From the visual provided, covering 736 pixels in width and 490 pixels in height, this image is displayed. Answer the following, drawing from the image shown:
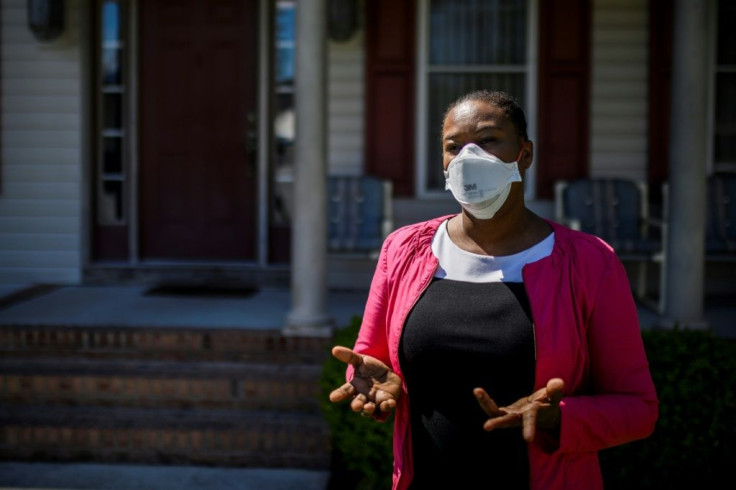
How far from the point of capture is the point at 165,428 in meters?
4.48

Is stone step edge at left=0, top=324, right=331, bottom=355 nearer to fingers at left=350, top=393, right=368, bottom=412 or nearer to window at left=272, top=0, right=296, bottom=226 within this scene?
window at left=272, top=0, right=296, bottom=226

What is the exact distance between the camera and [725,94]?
6.80 m

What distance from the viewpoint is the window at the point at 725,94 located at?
22.1 ft

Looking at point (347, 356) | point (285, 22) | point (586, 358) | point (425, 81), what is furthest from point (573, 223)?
point (347, 356)

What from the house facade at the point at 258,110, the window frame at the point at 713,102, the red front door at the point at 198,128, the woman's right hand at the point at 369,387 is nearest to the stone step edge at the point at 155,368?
the house facade at the point at 258,110

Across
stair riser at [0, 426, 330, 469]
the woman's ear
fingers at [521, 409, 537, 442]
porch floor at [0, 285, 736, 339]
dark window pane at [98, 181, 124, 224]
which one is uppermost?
the woman's ear

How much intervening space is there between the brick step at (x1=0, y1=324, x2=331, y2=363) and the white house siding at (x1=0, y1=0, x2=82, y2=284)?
5.85 feet

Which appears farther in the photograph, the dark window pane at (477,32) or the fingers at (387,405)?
the dark window pane at (477,32)

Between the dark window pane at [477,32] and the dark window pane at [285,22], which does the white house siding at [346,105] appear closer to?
the dark window pane at [285,22]

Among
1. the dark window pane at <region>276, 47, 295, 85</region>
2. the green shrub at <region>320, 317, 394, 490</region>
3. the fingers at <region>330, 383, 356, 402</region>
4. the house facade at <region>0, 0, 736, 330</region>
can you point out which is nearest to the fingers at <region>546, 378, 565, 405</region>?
the fingers at <region>330, 383, 356, 402</region>

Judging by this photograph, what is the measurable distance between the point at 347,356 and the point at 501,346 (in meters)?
0.34

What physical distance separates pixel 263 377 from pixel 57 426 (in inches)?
44.5

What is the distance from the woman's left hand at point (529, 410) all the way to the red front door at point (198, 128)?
5.36 metres

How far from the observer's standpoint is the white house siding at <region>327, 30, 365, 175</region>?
6.71 meters
